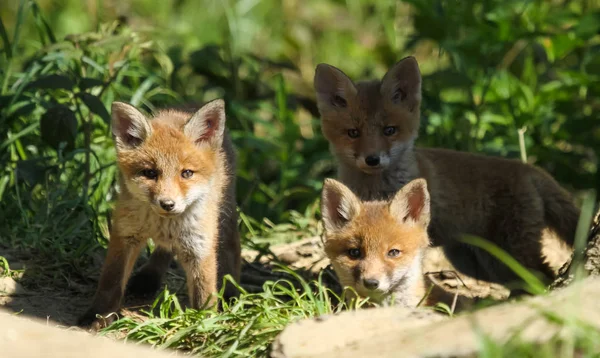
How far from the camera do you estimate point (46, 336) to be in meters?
2.91

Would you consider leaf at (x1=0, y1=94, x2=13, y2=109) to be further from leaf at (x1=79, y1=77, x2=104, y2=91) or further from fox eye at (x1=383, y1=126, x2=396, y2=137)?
fox eye at (x1=383, y1=126, x2=396, y2=137)

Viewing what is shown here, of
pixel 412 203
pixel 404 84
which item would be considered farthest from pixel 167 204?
pixel 404 84

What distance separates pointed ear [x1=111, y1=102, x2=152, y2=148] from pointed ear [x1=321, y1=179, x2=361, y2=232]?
3.36 ft

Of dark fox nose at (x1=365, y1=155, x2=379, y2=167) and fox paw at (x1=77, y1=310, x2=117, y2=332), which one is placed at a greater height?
dark fox nose at (x1=365, y1=155, x2=379, y2=167)

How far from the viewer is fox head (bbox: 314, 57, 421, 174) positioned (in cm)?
526

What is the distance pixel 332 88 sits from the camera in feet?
18.2

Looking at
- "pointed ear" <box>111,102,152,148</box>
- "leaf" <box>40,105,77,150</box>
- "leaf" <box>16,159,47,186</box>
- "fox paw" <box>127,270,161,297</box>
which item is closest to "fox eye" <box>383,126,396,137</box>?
"pointed ear" <box>111,102,152,148</box>

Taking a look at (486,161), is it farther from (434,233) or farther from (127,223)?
(127,223)

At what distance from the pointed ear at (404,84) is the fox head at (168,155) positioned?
1281 millimetres

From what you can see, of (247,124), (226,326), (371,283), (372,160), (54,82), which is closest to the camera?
(226,326)

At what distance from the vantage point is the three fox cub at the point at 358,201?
4.38 m

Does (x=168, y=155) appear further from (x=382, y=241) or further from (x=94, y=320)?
(x=382, y=241)

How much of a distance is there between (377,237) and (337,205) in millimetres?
323

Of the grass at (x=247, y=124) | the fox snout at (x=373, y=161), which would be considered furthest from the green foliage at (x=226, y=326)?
the fox snout at (x=373, y=161)
